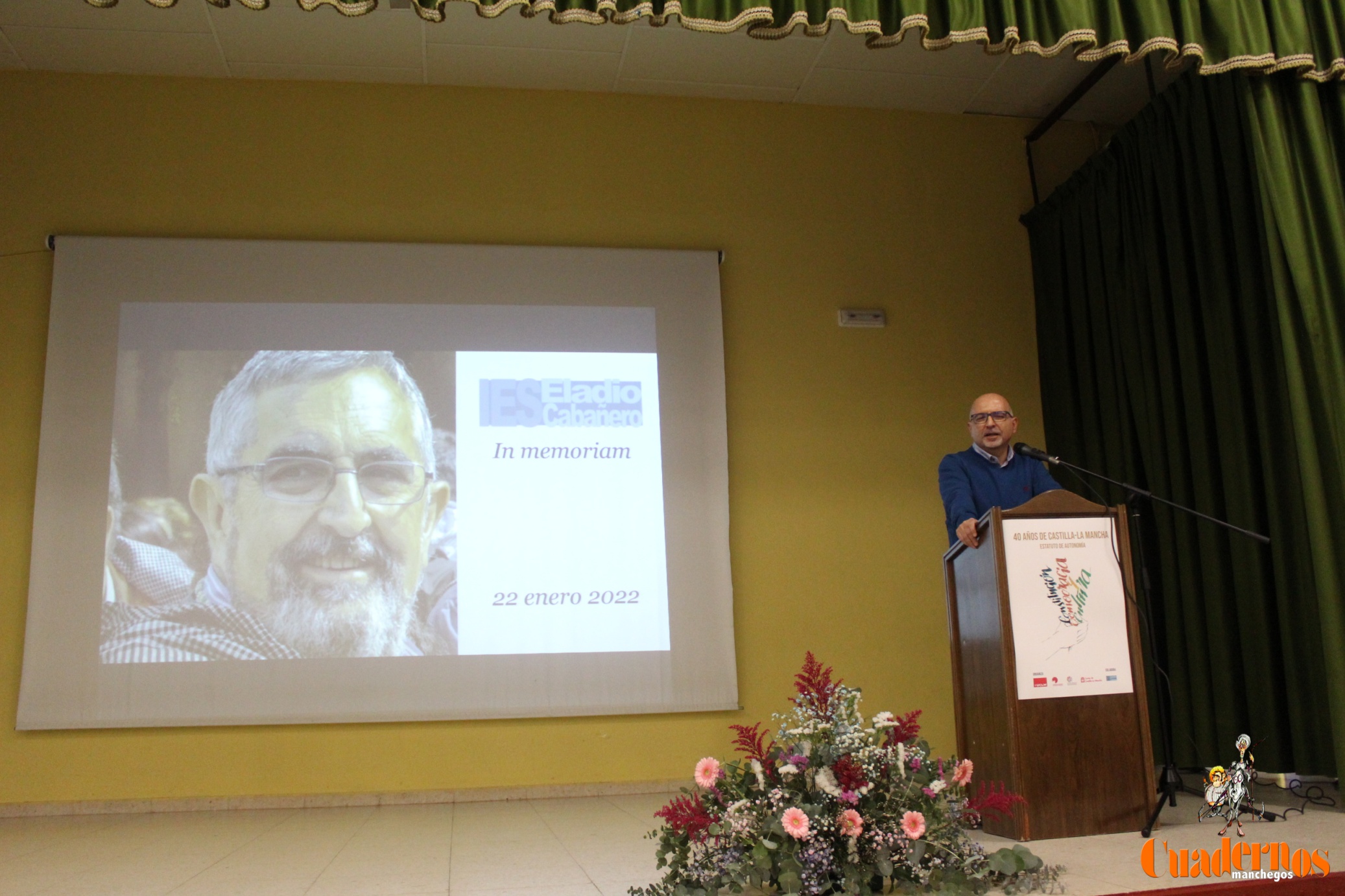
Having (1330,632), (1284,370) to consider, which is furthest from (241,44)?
(1330,632)

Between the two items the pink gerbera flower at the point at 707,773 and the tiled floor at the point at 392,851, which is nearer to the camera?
the pink gerbera flower at the point at 707,773

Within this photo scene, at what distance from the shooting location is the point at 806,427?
485 centimetres

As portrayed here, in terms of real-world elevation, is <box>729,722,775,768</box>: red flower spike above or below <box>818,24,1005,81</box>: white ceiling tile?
below

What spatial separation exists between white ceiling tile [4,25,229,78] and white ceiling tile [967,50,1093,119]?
3692 millimetres

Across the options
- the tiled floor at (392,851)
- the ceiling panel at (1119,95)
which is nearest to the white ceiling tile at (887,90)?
the ceiling panel at (1119,95)

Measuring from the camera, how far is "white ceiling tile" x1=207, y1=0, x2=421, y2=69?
14.0ft

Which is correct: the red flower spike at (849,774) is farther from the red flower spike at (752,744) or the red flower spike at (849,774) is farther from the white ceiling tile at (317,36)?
the white ceiling tile at (317,36)

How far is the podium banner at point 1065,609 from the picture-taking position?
2.79 metres

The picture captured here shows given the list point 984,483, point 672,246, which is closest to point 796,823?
point 984,483

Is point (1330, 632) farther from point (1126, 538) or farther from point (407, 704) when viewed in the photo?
point (407, 704)

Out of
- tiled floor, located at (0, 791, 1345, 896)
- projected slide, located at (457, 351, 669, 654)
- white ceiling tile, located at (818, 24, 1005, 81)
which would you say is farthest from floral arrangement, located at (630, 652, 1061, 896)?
white ceiling tile, located at (818, 24, 1005, 81)

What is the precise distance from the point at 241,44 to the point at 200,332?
1300mm

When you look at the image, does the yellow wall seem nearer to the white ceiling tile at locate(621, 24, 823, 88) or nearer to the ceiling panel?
the white ceiling tile at locate(621, 24, 823, 88)

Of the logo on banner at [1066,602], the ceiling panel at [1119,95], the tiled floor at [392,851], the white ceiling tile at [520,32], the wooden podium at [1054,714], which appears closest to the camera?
the tiled floor at [392,851]
